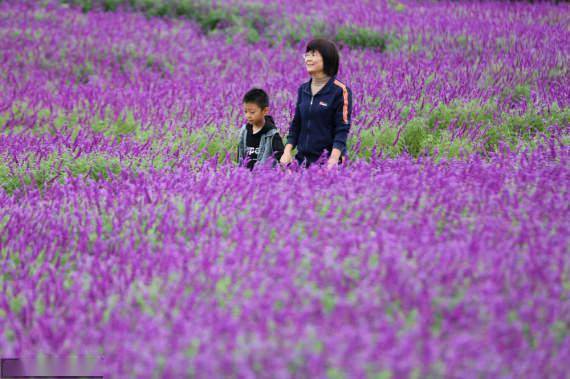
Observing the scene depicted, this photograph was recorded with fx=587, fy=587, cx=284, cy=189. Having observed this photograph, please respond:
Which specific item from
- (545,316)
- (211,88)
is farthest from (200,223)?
(211,88)

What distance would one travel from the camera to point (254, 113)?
5027mm

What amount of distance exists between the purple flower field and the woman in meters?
0.56

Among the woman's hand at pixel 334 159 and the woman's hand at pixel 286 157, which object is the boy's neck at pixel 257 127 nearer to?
the woman's hand at pixel 286 157

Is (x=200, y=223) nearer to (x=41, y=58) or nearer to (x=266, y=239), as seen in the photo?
(x=266, y=239)

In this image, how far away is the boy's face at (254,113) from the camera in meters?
5.00

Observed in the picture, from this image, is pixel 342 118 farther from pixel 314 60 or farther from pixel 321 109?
pixel 314 60

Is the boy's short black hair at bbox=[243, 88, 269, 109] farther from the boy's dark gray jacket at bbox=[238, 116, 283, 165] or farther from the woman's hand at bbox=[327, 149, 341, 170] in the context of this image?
the woman's hand at bbox=[327, 149, 341, 170]

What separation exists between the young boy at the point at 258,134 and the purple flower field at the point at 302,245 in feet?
1.62

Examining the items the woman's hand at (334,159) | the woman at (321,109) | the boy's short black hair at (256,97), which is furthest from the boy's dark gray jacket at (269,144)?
the woman's hand at (334,159)

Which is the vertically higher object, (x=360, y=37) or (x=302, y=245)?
(x=360, y=37)

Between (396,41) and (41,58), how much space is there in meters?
5.66

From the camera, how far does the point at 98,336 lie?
2.42m

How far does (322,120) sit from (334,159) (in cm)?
57

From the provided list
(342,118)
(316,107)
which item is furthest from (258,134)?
(342,118)
